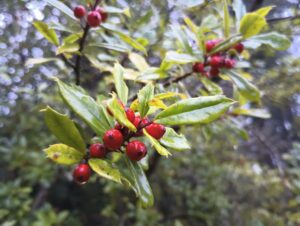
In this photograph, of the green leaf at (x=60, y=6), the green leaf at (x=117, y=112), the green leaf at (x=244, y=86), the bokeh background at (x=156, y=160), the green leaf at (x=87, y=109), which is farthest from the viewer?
the bokeh background at (x=156, y=160)

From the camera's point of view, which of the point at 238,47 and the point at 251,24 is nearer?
the point at 251,24

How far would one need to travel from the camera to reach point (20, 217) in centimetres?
253

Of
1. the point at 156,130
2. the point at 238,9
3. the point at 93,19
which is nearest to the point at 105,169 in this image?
the point at 156,130

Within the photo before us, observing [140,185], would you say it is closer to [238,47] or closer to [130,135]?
[130,135]

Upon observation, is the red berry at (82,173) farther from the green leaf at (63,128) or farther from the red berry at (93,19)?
the red berry at (93,19)

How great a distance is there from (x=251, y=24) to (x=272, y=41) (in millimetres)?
113

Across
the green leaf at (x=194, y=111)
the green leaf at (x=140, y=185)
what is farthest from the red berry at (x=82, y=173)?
the green leaf at (x=194, y=111)

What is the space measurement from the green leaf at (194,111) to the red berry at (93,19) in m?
0.50

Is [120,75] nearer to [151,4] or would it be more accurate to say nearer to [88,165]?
[88,165]

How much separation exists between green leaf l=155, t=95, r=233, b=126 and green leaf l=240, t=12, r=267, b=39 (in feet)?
1.60

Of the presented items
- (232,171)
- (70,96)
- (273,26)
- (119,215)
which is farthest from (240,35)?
(232,171)

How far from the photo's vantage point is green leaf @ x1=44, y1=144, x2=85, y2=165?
80 centimetres

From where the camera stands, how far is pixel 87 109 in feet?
2.59

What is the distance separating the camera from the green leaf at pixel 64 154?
2.63 ft
